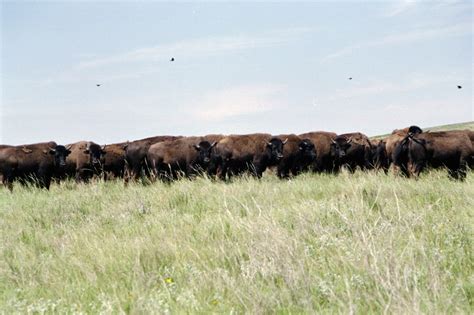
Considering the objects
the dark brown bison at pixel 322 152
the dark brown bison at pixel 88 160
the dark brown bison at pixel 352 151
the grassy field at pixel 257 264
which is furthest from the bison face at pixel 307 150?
the grassy field at pixel 257 264

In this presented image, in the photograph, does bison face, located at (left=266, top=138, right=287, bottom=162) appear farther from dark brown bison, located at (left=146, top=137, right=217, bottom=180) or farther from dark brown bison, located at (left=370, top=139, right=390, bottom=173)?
dark brown bison, located at (left=370, top=139, right=390, bottom=173)

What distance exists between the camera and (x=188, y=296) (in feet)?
14.1

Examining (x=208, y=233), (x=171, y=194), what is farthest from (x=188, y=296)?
(x=171, y=194)

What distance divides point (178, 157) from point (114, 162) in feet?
16.0

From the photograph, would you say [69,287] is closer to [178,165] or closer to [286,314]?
[286,314]

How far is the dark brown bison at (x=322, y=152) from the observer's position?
76.9 feet

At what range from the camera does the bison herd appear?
63.7 ft

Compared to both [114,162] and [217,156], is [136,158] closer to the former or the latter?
[114,162]

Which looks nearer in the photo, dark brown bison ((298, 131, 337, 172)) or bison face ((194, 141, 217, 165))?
bison face ((194, 141, 217, 165))

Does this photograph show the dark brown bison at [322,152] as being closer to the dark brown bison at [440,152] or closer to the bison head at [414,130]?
the bison head at [414,130]

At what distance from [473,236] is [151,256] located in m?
3.74

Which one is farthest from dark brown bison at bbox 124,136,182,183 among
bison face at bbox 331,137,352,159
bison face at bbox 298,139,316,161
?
bison face at bbox 331,137,352,159

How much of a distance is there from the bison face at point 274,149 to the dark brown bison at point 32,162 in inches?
367

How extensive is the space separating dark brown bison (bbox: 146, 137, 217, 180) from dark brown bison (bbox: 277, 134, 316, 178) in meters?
3.53
